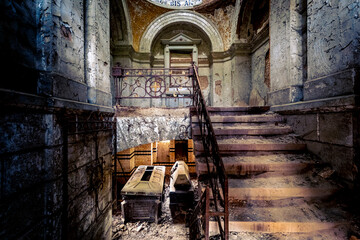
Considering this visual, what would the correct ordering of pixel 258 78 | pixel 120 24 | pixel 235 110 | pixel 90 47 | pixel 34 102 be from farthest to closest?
1. pixel 120 24
2. pixel 258 78
3. pixel 235 110
4. pixel 90 47
5. pixel 34 102

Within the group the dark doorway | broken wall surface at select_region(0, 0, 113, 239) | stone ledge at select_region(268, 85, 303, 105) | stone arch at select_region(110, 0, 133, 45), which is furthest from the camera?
the dark doorway

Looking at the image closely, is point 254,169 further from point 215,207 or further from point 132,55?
point 132,55

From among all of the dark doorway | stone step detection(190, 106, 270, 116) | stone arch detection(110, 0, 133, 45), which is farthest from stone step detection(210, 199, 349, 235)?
stone arch detection(110, 0, 133, 45)

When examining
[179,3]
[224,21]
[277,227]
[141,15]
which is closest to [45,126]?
[277,227]

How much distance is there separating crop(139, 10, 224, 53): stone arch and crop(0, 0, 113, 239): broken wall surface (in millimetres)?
6820

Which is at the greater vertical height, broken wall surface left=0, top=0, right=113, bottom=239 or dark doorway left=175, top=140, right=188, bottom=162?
broken wall surface left=0, top=0, right=113, bottom=239

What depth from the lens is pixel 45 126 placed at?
5.96 ft

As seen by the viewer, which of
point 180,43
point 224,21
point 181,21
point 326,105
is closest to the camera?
point 326,105

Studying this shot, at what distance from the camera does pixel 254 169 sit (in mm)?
2572

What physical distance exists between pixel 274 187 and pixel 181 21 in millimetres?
10084

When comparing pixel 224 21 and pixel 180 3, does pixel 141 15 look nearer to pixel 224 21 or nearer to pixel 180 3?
pixel 180 3

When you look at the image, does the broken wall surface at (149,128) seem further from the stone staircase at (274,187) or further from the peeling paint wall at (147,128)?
the stone staircase at (274,187)

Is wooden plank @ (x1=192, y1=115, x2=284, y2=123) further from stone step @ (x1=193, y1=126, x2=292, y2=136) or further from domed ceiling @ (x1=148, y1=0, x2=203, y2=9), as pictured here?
domed ceiling @ (x1=148, y1=0, x2=203, y2=9)

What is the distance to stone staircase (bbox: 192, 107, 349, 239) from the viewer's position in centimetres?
186
